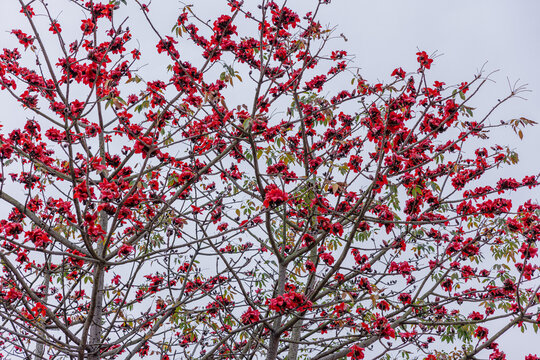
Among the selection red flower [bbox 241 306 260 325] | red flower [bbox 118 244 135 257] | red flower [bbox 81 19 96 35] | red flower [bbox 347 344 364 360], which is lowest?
red flower [bbox 347 344 364 360]

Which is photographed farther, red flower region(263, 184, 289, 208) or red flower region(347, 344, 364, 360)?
red flower region(347, 344, 364, 360)

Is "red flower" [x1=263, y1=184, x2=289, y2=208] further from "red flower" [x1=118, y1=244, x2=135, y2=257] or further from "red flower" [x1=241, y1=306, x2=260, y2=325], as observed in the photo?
"red flower" [x1=118, y1=244, x2=135, y2=257]

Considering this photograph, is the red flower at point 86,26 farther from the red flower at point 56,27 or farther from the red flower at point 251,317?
the red flower at point 251,317

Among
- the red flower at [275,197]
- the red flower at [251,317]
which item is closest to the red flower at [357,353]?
the red flower at [251,317]

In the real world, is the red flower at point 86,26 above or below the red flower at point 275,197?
above

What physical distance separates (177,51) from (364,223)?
9.38 ft

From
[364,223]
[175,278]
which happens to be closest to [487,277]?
[364,223]

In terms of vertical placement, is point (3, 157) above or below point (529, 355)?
above

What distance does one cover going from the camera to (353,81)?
574cm

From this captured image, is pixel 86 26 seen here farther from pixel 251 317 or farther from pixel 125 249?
pixel 251 317

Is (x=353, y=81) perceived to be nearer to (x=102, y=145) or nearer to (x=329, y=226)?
(x=329, y=226)

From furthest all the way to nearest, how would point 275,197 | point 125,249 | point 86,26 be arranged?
point 86,26 → point 125,249 → point 275,197

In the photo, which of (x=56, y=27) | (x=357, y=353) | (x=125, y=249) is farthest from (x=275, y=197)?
(x=56, y=27)

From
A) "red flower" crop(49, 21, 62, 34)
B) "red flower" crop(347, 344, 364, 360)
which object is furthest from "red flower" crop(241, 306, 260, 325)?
"red flower" crop(49, 21, 62, 34)
